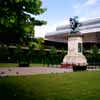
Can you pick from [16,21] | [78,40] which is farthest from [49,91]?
[78,40]

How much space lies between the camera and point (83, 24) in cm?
8681

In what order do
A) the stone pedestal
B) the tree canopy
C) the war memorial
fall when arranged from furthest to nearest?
1. the war memorial
2. the stone pedestal
3. the tree canopy

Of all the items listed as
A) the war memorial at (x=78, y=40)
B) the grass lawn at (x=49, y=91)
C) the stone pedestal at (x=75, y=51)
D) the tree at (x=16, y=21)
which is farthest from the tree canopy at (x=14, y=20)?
the stone pedestal at (x=75, y=51)

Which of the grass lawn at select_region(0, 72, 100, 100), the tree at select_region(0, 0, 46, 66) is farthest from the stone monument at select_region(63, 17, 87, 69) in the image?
the tree at select_region(0, 0, 46, 66)

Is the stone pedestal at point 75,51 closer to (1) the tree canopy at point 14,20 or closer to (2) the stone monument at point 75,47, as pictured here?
(2) the stone monument at point 75,47

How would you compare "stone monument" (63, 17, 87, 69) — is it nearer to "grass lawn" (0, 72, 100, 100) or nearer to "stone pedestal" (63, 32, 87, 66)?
"stone pedestal" (63, 32, 87, 66)

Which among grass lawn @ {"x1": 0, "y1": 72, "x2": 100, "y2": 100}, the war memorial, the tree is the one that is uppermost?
the war memorial

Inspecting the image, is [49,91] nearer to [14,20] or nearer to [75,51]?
[14,20]

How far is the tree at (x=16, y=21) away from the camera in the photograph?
4.50 meters

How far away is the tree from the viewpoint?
4504 mm

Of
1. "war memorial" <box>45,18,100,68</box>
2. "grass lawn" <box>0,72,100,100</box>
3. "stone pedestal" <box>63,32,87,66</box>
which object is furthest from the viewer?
"war memorial" <box>45,18,100,68</box>

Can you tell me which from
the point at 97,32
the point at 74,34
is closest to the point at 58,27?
the point at 97,32

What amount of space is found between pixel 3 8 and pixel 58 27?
96596 mm

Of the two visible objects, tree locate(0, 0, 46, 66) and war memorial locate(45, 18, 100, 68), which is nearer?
tree locate(0, 0, 46, 66)
